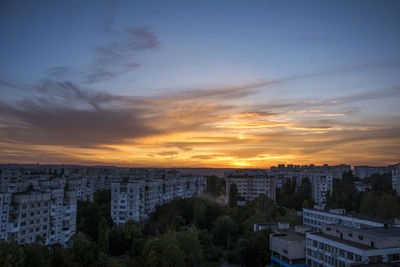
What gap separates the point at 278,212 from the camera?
2866 cm

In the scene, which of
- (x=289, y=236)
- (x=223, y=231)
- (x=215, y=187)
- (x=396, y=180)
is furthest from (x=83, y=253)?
(x=396, y=180)

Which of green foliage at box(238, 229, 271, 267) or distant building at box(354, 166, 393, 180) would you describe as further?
distant building at box(354, 166, 393, 180)

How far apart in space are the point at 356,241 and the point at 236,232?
1238 cm

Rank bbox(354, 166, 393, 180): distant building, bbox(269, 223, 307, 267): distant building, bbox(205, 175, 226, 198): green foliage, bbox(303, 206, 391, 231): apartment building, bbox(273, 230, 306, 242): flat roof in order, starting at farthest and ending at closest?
bbox(354, 166, 393, 180): distant building → bbox(205, 175, 226, 198): green foliage → bbox(303, 206, 391, 231): apartment building → bbox(273, 230, 306, 242): flat roof → bbox(269, 223, 307, 267): distant building

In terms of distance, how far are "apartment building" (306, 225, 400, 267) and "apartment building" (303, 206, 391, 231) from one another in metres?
3.15

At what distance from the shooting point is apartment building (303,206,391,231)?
19.0 m

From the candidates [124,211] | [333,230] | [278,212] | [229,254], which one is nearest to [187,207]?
[124,211]

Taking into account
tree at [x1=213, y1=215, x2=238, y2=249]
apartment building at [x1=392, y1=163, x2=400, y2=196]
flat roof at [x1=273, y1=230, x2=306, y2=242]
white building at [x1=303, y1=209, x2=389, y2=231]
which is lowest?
tree at [x1=213, y1=215, x2=238, y2=249]

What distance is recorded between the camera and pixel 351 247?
1327cm

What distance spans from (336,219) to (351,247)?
9.01 metres

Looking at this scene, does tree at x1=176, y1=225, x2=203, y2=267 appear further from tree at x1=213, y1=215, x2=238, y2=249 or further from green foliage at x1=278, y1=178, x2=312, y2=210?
green foliage at x1=278, y1=178, x2=312, y2=210

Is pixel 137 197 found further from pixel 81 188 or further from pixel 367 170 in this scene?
pixel 367 170

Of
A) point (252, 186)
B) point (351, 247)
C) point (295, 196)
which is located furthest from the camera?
point (252, 186)

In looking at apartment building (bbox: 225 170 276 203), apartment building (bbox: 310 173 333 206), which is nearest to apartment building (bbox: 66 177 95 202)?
apartment building (bbox: 225 170 276 203)
